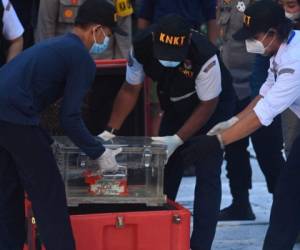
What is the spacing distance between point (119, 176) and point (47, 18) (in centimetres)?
187

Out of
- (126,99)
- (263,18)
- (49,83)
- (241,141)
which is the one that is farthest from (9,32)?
(241,141)

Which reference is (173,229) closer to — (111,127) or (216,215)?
(216,215)

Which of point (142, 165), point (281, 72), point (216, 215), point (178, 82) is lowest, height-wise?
point (216, 215)

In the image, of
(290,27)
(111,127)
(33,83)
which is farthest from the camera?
(111,127)

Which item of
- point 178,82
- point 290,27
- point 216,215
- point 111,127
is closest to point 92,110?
point 111,127

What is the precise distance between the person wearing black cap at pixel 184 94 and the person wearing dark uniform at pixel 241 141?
1.98 ft

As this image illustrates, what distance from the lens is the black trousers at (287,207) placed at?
4.10 metres

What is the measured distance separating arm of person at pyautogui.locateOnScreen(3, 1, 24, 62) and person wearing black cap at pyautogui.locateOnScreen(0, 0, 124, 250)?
2.95 ft

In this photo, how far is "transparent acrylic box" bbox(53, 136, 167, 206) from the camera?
4.11 metres

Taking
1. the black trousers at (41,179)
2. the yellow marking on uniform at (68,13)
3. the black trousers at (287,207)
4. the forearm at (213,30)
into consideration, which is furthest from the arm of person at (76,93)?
the forearm at (213,30)

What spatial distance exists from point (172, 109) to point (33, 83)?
114 cm

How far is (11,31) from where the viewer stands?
4699mm

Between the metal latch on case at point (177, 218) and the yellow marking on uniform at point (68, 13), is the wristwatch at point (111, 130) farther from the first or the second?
the yellow marking on uniform at point (68, 13)

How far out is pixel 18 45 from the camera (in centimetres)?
475
